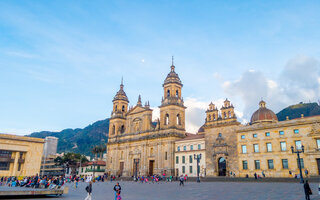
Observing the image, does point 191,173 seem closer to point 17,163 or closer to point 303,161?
point 303,161

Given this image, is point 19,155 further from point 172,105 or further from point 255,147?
point 255,147

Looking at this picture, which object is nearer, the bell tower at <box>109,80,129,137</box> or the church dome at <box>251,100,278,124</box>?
the church dome at <box>251,100,278,124</box>

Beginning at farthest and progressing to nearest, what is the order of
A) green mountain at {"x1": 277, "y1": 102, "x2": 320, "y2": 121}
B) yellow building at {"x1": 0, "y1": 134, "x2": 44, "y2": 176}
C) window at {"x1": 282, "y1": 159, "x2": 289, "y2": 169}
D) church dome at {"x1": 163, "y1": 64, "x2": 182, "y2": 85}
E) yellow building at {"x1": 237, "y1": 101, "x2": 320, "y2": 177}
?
green mountain at {"x1": 277, "y1": 102, "x2": 320, "y2": 121} → church dome at {"x1": 163, "y1": 64, "x2": 182, "y2": 85} → yellow building at {"x1": 0, "y1": 134, "x2": 44, "y2": 176} → window at {"x1": 282, "y1": 159, "x2": 289, "y2": 169} → yellow building at {"x1": 237, "y1": 101, "x2": 320, "y2": 177}

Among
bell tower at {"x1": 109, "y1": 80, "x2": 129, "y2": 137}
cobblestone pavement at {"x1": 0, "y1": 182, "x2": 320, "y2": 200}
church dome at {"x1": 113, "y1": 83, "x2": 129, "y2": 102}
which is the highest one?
church dome at {"x1": 113, "y1": 83, "x2": 129, "y2": 102}

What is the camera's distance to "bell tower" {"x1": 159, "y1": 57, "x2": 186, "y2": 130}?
60.8 meters

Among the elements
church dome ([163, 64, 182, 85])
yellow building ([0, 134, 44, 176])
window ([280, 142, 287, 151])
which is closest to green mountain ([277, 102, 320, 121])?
church dome ([163, 64, 182, 85])

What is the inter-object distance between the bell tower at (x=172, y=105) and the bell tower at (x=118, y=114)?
17.5 meters

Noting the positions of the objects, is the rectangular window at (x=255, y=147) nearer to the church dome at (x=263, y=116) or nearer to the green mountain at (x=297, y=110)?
the church dome at (x=263, y=116)

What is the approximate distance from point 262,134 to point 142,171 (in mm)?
31229

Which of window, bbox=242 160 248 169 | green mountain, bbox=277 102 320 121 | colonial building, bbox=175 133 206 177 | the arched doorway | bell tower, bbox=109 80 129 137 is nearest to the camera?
window, bbox=242 160 248 169

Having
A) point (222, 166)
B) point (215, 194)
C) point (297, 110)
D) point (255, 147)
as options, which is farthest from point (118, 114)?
point (297, 110)

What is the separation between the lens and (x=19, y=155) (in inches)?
2192

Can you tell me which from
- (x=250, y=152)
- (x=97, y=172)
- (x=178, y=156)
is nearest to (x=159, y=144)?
(x=178, y=156)

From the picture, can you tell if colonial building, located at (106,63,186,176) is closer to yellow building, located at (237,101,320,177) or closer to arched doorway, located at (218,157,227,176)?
arched doorway, located at (218,157,227,176)
